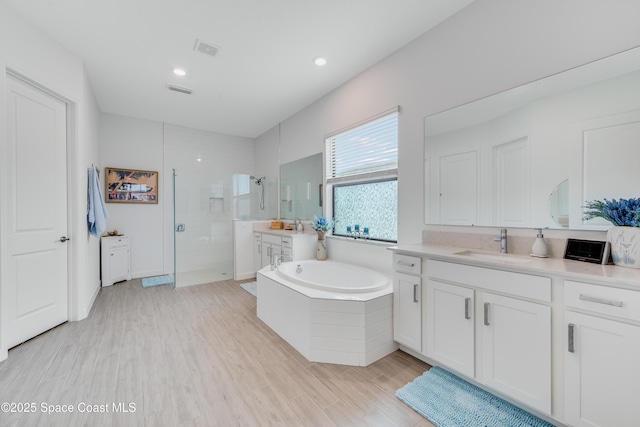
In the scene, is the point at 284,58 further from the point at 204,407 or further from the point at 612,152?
the point at 204,407

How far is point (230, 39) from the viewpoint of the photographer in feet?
8.27

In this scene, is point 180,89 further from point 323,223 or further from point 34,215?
point 323,223

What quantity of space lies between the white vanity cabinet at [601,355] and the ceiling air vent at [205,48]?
11.1 feet

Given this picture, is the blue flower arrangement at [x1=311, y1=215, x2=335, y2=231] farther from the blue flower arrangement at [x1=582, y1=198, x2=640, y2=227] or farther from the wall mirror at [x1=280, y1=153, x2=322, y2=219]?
the blue flower arrangement at [x1=582, y1=198, x2=640, y2=227]

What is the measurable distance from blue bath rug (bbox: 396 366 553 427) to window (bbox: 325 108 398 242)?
1.42 m

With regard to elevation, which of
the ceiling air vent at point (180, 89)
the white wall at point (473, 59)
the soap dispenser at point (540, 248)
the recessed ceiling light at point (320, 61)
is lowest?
the soap dispenser at point (540, 248)

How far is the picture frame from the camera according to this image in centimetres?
435

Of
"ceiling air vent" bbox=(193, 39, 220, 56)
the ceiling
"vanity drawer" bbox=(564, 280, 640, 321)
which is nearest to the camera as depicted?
"vanity drawer" bbox=(564, 280, 640, 321)

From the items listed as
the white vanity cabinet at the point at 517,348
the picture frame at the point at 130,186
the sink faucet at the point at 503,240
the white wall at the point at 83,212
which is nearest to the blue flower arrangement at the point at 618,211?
the sink faucet at the point at 503,240

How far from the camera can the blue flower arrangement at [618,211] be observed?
1.38m

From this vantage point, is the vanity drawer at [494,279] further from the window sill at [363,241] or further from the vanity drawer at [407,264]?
the window sill at [363,241]

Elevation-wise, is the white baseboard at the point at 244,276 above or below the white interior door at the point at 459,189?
below

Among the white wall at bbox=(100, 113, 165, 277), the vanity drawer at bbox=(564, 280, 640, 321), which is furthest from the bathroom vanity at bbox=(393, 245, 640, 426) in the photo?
the white wall at bbox=(100, 113, 165, 277)

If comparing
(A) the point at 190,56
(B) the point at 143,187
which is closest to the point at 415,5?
(A) the point at 190,56
